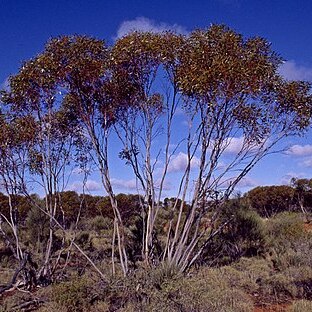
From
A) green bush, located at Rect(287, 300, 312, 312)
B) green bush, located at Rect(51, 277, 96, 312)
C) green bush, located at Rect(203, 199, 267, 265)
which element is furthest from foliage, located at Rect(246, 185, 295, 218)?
green bush, located at Rect(51, 277, 96, 312)

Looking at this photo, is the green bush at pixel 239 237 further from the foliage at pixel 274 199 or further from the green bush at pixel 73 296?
the foliage at pixel 274 199

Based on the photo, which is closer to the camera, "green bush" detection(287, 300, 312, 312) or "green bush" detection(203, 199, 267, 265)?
"green bush" detection(287, 300, 312, 312)

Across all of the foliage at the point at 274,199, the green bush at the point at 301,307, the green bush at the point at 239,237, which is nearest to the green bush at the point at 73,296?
the green bush at the point at 301,307

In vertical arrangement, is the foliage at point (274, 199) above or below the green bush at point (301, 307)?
above

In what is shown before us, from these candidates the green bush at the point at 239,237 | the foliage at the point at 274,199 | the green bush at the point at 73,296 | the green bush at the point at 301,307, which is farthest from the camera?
the foliage at the point at 274,199

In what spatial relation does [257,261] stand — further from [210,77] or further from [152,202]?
[210,77]

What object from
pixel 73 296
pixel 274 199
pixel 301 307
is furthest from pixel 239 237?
pixel 274 199

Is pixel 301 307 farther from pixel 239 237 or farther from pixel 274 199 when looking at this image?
pixel 274 199

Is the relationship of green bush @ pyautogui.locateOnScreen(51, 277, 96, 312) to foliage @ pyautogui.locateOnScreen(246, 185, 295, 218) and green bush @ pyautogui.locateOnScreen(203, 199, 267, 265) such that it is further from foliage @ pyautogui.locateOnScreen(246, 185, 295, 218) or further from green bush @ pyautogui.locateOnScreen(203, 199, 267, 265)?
foliage @ pyautogui.locateOnScreen(246, 185, 295, 218)

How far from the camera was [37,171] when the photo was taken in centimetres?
1452

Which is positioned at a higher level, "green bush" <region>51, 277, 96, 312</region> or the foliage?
the foliage

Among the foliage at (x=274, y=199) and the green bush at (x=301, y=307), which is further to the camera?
the foliage at (x=274, y=199)

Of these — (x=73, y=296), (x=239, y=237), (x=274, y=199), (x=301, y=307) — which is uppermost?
(x=274, y=199)

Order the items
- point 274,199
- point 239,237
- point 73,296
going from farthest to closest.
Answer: point 274,199, point 239,237, point 73,296
